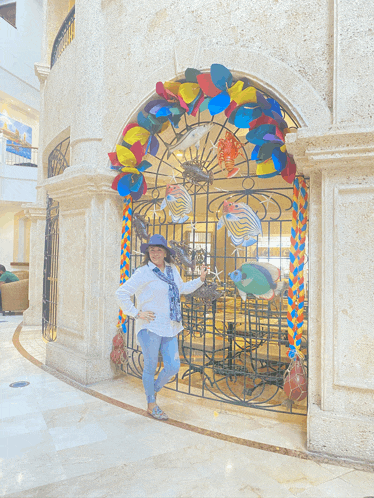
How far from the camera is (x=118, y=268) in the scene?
4582mm

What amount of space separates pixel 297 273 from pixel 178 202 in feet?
5.28

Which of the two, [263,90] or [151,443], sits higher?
[263,90]

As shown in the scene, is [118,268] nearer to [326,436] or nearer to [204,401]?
[204,401]

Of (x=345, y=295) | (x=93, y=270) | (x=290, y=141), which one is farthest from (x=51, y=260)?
(x=345, y=295)

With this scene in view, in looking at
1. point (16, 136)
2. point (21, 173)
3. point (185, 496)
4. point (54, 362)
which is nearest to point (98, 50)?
point (54, 362)

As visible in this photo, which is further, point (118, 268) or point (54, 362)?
point (54, 362)

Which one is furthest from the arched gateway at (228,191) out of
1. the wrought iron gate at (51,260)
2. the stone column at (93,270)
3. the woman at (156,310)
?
the wrought iron gate at (51,260)

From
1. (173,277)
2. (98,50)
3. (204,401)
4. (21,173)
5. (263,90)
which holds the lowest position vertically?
(204,401)

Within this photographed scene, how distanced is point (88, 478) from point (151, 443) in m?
0.62

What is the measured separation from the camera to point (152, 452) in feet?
9.20

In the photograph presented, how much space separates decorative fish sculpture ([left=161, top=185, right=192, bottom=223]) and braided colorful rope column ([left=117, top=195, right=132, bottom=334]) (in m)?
0.50

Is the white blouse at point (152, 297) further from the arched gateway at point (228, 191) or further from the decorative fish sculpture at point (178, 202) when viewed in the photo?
the decorative fish sculpture at point (178, 202)

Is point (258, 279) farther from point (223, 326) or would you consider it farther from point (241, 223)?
point (223, 326)

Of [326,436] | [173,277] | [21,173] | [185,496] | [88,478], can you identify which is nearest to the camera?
[185,496]
